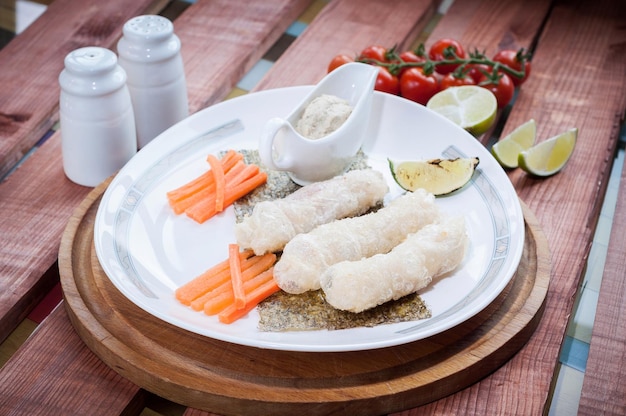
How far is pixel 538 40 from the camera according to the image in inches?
134

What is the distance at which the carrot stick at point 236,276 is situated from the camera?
6.12 ft

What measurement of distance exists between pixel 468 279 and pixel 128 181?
963mm

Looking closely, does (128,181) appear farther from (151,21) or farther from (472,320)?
(472,320)

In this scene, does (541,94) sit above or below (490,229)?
below

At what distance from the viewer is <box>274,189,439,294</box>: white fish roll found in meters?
1.91

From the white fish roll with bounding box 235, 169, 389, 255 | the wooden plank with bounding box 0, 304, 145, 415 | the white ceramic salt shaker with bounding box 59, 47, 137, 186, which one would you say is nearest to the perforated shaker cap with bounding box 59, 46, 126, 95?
the white ceramic salt shaker with bounding box 59, 47, 137, 186

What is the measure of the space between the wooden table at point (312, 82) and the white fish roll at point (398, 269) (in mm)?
265

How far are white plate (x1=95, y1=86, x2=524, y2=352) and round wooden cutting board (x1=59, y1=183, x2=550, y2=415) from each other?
0.06 meters

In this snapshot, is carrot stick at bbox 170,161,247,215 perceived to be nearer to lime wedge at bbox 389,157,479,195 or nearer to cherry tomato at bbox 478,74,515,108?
lime wedge at bbox 389,157,479,195

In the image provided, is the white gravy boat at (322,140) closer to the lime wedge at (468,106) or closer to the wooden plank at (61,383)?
the lime wedge at (468,106)

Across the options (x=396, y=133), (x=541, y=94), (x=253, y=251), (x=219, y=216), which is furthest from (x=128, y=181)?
(x=541, y=94)

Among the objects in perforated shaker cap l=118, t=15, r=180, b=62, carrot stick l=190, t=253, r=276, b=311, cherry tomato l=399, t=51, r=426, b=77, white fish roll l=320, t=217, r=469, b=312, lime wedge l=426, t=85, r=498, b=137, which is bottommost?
cherry tomato l=399, t=51, r=426, b=77

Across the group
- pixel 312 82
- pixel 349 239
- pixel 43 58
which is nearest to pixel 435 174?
pixel 349 239

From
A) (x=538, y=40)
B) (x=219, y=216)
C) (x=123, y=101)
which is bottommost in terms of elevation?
(x=538, y=40)
